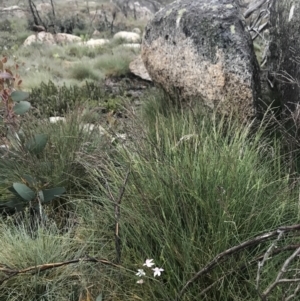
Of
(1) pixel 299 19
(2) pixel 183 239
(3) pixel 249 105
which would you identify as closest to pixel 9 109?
(2) pixel 183 239

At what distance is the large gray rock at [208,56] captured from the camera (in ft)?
13.3

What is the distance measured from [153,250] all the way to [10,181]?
4.71ft

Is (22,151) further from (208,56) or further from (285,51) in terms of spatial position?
(285,51)

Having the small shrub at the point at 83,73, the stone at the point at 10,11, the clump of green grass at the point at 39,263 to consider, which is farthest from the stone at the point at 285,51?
the stone at the point at 10,11

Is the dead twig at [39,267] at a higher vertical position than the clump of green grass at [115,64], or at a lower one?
higher

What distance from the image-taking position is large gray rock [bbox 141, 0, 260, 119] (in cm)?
406

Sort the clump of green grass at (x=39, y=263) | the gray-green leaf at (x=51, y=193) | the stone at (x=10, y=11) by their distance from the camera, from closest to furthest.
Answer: the clump of green grass at (x=39, y=263)
the gray-green leaf at (x=51, y=193)
the stone at (x=10, y=11)

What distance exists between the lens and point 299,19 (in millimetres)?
3760

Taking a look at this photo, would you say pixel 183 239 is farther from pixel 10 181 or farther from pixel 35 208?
pixel 10 181

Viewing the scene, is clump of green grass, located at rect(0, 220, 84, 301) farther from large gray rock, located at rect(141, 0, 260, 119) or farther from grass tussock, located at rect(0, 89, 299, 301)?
large gray rock, located at rect(141, 0, 260, 119)

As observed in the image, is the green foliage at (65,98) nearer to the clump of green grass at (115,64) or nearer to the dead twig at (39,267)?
the clump of green grass at (115,64)

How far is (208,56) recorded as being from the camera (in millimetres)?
4305

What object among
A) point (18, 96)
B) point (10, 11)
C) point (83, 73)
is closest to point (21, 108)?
point (18, 96)

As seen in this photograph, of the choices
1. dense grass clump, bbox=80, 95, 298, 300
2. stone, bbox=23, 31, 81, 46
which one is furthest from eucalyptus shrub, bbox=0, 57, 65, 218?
stone, bbox=23, 31, 81, 46
